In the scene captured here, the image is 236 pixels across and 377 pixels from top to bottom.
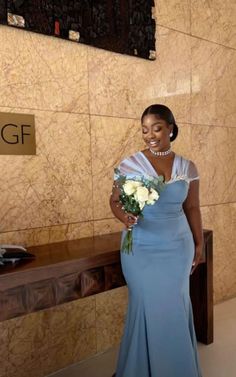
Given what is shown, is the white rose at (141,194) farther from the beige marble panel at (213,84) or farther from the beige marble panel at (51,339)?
the beige marble panel at (213,84)

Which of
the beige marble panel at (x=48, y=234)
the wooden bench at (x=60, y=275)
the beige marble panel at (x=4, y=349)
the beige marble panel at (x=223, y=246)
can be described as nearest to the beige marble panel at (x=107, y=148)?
the beige marble panel at (x=48, y=234)

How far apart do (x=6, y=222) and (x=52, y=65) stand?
1.06 metres

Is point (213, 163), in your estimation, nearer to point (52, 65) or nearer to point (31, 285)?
point (52, 65)

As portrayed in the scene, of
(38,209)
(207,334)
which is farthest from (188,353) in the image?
(38,209)

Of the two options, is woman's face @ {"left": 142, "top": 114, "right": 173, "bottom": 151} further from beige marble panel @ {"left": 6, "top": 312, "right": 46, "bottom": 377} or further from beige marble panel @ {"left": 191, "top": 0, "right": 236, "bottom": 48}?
beige marble panel @ {"left": 191, "top": 0, "right": 236, "bottom": 48}

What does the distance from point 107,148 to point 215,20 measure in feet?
5.91

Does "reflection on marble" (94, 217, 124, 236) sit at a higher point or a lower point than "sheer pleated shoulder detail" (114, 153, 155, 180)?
lower

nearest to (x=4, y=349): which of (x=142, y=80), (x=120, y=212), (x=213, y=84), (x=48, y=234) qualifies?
(x=48, y=234)

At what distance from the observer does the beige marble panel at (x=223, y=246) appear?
3648 millimetres

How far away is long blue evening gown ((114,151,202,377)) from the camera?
203cm

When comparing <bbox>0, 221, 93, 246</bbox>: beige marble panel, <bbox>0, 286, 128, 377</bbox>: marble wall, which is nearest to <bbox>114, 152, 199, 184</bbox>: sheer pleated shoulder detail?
<bbox>0, 221, 93, 246</bbox>: beige marble panel

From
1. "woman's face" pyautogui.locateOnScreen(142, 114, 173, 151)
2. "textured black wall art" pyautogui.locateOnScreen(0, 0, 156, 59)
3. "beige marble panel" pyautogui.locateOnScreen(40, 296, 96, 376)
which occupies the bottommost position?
"beige marble panel" pyautogui.locateOnScreen(40, 296, 96, 376)

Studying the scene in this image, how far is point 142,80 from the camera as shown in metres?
2.96

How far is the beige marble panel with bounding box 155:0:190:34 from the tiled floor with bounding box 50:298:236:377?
2.61 meters
